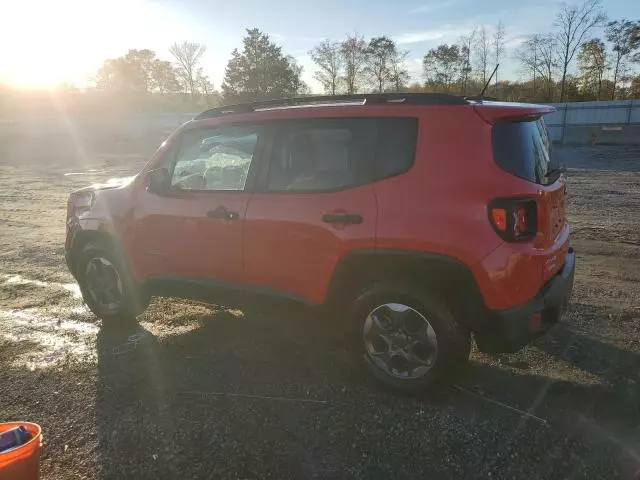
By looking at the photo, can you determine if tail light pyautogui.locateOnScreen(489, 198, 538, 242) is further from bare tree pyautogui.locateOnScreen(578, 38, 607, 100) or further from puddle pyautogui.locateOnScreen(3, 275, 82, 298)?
bare tree pyautogui.locateOnScreen(578, 38, 607, 100)

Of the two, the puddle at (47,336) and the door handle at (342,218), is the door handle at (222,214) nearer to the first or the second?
the door handle at (342,218)

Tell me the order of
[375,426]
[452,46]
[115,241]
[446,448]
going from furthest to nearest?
[452,46] → [115,241] → [375,426] → [446,448]

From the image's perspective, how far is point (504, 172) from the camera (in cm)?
290

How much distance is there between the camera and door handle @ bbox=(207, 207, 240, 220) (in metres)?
3.69

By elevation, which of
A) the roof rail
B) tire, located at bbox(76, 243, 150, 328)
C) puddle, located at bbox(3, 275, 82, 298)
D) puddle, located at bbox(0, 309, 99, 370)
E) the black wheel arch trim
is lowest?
puddle, located at bbox(3, 275, 82, 298)

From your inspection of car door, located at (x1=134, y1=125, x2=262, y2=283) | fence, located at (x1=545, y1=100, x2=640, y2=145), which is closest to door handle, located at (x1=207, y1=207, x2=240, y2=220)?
car door, located at (x1=134, y1=125, x2=262, y2=283)

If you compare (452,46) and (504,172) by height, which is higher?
(452,46)

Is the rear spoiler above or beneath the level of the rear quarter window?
above

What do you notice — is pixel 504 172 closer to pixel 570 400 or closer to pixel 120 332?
pixel 570 400

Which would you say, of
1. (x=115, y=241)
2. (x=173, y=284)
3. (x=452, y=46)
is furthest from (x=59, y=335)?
(x=452, y=46)

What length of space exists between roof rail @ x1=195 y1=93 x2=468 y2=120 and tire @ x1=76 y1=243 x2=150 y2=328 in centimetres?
152

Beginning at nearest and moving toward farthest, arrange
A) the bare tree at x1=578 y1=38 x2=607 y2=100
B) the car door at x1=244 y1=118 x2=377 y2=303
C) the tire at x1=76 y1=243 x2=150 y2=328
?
the car door at x1=244 y1=118 x2=377 y2=303, the tire at x1=76 y1=243 x2=150 y2=328, the bare tree at x1=578 y1=38 x2=607 y2=100

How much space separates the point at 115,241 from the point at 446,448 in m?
3.21

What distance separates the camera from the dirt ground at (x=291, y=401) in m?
2.73
